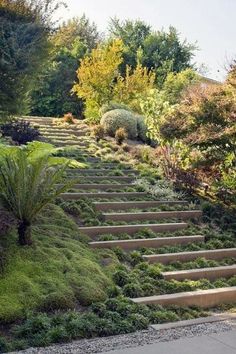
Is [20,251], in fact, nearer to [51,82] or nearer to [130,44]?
[51,82]

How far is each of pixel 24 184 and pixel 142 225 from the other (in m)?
3.27

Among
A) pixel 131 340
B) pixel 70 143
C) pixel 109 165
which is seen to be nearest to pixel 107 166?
pixel 109 165

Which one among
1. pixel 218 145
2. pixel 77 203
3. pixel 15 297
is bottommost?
pixel 15 297

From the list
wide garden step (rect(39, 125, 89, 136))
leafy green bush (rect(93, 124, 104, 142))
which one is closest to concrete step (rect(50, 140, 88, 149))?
leafy green bush (rect(93, 124, 104, 142))

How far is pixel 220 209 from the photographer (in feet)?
34.7

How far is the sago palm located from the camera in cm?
593

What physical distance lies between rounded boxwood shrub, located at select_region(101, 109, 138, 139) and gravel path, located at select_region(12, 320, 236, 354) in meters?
11.0

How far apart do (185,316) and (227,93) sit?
6.16 metres

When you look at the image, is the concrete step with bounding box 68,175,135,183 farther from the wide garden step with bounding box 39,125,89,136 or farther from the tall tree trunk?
the wide garden step with bounding box 39,125,89,136

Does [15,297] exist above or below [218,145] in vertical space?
below

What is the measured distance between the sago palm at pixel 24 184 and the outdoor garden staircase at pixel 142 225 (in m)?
1.62

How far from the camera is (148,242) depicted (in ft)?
26.3

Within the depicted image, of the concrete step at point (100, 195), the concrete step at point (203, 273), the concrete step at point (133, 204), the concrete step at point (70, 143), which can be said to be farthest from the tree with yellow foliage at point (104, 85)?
the concrete step at point (203, 273)

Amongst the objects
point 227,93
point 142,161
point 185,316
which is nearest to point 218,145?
point 227,93
